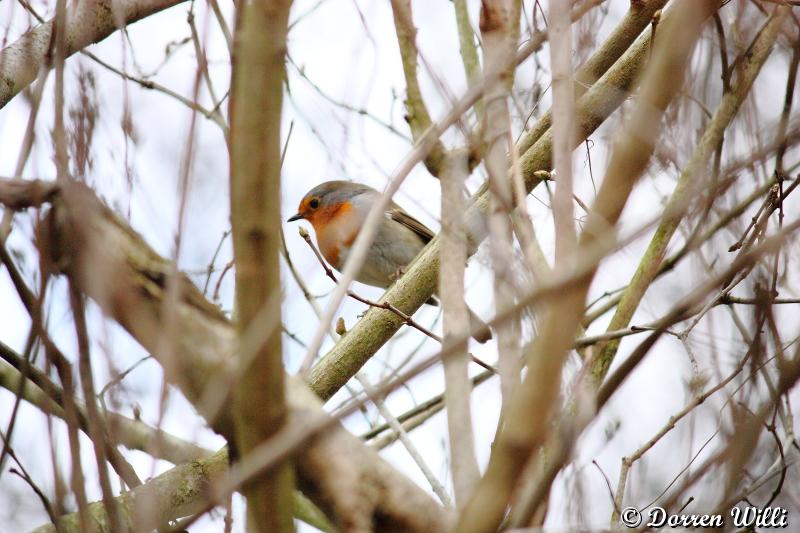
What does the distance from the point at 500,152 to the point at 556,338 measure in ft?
2.18

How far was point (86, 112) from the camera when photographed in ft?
5.69

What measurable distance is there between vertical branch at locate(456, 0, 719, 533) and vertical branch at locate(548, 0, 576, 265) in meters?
0.23

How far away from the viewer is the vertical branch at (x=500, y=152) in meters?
1.65

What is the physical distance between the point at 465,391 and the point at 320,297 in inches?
138

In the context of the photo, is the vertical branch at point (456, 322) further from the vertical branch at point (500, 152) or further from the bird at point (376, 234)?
the bird at point (376, 234)

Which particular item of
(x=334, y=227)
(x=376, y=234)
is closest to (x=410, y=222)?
(x=376, y=234)

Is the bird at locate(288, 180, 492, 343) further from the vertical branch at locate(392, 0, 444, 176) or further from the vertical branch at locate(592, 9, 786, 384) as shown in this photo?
the vertical branch at locate(392, 0, 444, 176)

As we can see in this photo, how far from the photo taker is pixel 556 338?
3.82ft

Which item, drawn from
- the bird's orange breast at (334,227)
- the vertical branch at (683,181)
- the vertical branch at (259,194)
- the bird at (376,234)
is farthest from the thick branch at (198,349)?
the bird's orange breast at (334,227)

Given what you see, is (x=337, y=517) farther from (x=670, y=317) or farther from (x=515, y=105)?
(x=515, y=105)

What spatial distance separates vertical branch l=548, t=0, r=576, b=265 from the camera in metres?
1.47

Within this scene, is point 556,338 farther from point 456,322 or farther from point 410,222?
point 410,222

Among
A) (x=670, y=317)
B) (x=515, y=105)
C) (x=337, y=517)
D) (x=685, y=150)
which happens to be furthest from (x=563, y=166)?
(x=515, y=105)

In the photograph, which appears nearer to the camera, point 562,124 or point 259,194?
point 259,194
